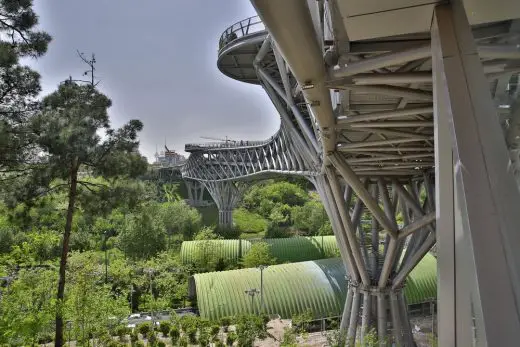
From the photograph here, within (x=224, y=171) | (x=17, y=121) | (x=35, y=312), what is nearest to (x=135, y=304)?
(x=35, y=312)

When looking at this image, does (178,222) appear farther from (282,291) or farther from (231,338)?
(231,338)

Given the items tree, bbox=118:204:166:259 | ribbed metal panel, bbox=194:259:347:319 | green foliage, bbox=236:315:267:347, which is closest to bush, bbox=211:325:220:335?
green foliage, bbox=236:315:267:347

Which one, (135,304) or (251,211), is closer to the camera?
(135,304)

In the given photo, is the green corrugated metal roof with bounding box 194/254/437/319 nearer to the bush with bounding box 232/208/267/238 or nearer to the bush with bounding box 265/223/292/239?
the bush with bounding box 265/223/292/239

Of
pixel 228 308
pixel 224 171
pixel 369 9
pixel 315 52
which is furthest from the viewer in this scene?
pixel 224 171

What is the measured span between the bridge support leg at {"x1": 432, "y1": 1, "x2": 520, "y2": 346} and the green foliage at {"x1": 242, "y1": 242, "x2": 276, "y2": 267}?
30.8 meters

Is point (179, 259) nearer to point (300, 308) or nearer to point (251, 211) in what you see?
point (300, 308)

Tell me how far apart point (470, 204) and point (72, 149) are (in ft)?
46.8

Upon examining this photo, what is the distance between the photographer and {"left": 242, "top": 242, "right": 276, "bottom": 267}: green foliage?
33.2 metres

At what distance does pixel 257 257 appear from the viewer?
33469 mm

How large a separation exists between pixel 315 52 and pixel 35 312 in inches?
508

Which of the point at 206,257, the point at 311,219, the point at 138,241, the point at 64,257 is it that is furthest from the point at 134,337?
the point at 311,219

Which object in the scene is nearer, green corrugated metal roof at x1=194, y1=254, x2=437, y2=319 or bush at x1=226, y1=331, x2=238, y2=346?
bush at x1=226, y1=331, x2=238, y2=346

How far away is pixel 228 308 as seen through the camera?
75.7 ft
